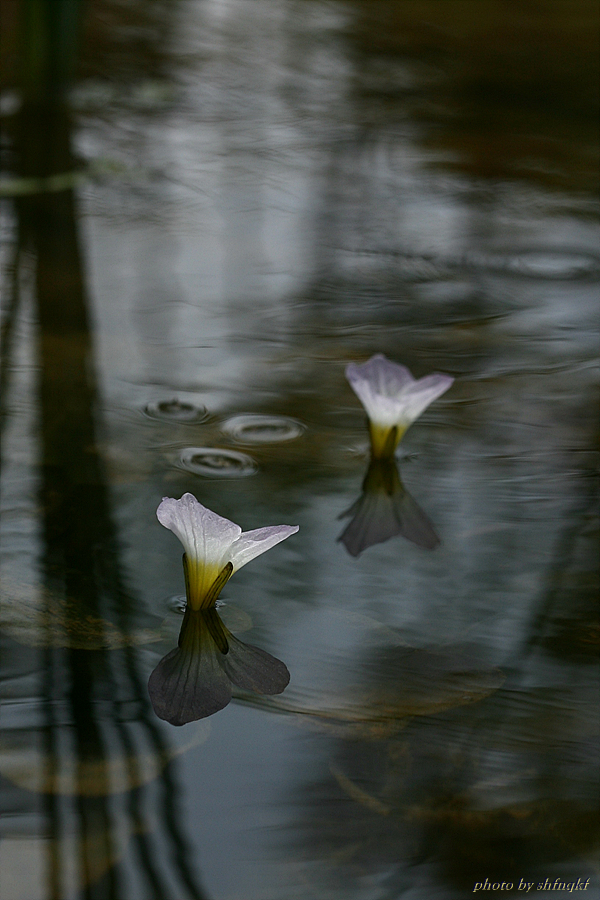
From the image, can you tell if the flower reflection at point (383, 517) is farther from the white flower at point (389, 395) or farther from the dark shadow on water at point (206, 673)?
the dark shadow on water at point (206, 673)

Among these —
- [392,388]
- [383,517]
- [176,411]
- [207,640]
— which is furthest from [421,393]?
[207,640]

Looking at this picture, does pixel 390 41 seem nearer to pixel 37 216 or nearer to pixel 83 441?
pixel 37 216

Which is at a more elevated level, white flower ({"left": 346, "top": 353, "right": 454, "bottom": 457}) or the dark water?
white flower ({"left": 346, "top": 353, "right": 454, "bottom": 457})

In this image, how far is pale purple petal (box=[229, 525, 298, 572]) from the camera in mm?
837

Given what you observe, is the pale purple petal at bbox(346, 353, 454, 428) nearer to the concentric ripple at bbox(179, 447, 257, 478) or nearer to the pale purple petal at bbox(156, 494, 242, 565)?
the concentric ripple at bbox(179, 447, 257, 478)

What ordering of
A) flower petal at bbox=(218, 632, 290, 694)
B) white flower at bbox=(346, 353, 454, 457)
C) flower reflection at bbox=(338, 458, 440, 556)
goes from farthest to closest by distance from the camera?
1. white flower at bbox=(346, 353, 454, 457)
2. flower reflection at bbox=(338, 458, 440, 556)
3. flower petal at bbox=(218, 632, 290, 694)

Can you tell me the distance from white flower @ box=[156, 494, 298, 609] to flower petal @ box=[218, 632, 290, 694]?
5cm

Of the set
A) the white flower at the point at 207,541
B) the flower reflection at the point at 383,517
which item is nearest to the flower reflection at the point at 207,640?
the white flower at the point at 207,541

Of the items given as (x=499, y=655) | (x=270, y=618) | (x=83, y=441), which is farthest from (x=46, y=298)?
(x=499, y=655)

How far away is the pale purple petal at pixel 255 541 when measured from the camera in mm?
837

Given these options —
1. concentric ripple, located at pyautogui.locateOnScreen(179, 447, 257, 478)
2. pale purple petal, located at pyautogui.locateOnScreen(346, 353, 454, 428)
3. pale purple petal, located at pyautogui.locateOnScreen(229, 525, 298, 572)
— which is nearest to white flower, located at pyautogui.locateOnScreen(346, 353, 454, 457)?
pale purple petal, located at pyautogui.locateOnScreen(346, 353, 454, 428)

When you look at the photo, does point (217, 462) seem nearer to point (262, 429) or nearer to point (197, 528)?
point (262, 429)

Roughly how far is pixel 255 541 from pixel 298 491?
0.23 m

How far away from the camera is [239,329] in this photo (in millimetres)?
1473
